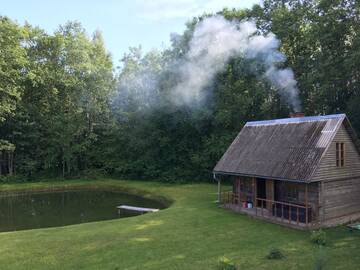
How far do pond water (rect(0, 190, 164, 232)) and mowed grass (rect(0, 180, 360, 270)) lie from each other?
195 inches

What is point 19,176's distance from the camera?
137 feet

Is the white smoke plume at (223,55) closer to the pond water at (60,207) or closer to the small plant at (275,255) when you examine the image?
the pond water at (60,207)

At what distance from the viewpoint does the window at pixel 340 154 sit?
19.2m

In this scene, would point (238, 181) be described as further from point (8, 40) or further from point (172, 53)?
point (8, 40)

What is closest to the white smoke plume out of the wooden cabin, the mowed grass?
the wooden cabin

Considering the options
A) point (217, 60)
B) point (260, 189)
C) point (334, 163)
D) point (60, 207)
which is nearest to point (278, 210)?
point (260, 189)

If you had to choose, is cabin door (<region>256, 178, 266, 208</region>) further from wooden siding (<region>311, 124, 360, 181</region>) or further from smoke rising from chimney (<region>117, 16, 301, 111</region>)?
smoke rising from chimney (<region>117, 16, 301, 111</region>)

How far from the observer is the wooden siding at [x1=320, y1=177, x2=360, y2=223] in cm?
1839

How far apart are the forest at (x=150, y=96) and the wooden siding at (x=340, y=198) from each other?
359 inches

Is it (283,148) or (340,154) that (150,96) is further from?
(340,154)

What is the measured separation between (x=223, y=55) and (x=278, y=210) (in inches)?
770

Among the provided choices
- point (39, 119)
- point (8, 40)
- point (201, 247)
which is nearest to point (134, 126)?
point (39, 119)

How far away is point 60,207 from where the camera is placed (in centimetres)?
2906

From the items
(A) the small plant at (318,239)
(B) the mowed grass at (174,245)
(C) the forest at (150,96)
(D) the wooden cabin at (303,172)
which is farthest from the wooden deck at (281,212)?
(C) the forest at (150,96)
